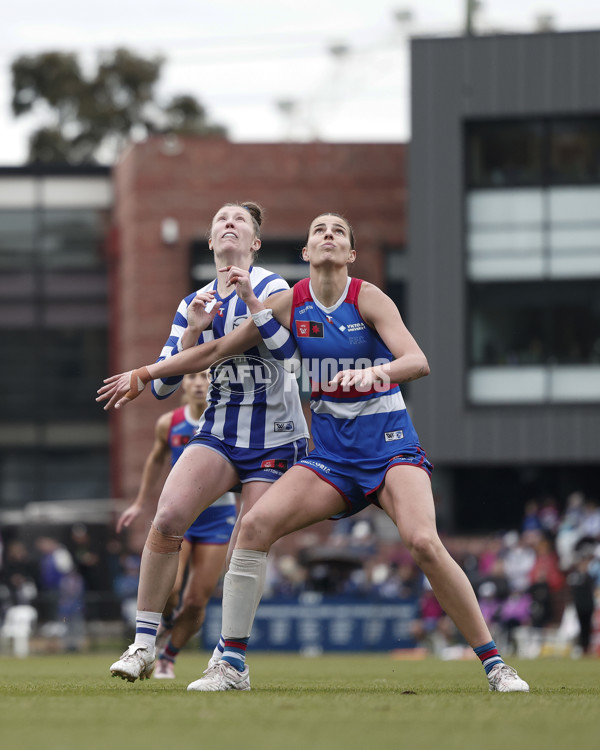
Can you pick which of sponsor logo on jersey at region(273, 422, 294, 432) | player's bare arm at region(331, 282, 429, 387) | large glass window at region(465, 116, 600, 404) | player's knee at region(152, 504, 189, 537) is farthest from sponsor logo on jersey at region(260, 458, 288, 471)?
large glass window at region(465, 116, 600, 404)

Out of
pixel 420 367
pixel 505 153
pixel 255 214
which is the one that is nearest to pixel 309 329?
pixel 420 367

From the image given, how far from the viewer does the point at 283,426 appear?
7117 millimetres

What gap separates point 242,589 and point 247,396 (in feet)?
3.29

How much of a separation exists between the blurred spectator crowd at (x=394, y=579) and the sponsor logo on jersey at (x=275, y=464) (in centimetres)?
1184

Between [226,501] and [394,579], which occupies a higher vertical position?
[226,501]

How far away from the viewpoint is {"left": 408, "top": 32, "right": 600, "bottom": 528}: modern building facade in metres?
28.8

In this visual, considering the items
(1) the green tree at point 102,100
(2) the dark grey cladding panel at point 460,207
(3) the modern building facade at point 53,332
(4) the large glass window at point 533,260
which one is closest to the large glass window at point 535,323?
(4) the large glass window at point 533,260

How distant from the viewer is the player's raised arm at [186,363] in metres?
6.89

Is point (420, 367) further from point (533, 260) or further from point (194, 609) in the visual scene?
point (533, 260)

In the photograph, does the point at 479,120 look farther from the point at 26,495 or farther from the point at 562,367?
the point at 26,495

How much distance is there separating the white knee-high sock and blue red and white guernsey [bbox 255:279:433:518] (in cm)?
50

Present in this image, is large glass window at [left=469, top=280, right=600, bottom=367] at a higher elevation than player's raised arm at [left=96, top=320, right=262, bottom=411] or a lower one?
higher

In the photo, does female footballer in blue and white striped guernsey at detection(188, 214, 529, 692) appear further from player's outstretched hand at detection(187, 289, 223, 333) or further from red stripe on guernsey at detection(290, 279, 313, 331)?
player's outstretched hand at detection(187, 289, 223, 333)

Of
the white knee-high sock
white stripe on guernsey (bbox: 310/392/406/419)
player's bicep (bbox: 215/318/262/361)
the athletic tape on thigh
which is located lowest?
the white knee-high sock
